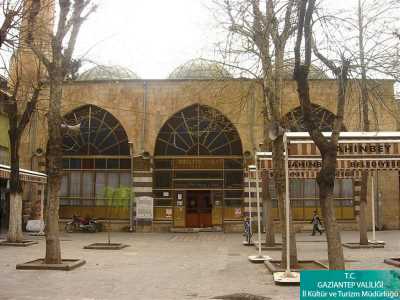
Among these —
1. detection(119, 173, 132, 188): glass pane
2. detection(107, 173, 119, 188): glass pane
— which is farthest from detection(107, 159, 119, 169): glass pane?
detection(119, 173, 132, 188): glass pane

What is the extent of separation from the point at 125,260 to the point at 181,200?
14.4 metres

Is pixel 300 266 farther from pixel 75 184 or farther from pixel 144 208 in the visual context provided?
pixel 75 184

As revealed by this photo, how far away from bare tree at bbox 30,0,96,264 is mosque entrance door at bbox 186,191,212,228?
17003mm

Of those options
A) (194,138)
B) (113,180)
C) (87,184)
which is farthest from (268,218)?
(87,184)

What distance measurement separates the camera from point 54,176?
15.5m

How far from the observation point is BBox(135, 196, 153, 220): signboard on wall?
3122cm

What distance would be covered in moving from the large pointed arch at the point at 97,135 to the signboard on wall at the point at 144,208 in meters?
3.12

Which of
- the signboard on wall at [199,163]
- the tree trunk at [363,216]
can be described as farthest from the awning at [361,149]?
the signboard on wall at [199,163]

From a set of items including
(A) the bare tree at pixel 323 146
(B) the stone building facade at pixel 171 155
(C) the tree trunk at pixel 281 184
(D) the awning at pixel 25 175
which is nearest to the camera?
(A) the bare tree at pixel 323 146

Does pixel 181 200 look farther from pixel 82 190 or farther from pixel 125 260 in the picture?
pixel 125 260

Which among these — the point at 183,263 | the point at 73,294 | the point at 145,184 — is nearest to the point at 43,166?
the point at 145,184

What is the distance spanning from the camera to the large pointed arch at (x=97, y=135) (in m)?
32.5

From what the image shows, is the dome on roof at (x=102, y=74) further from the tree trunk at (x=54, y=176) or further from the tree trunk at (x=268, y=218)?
the tree trunk at (x=54, y=176)

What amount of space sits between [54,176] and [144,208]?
1595 centimetres
